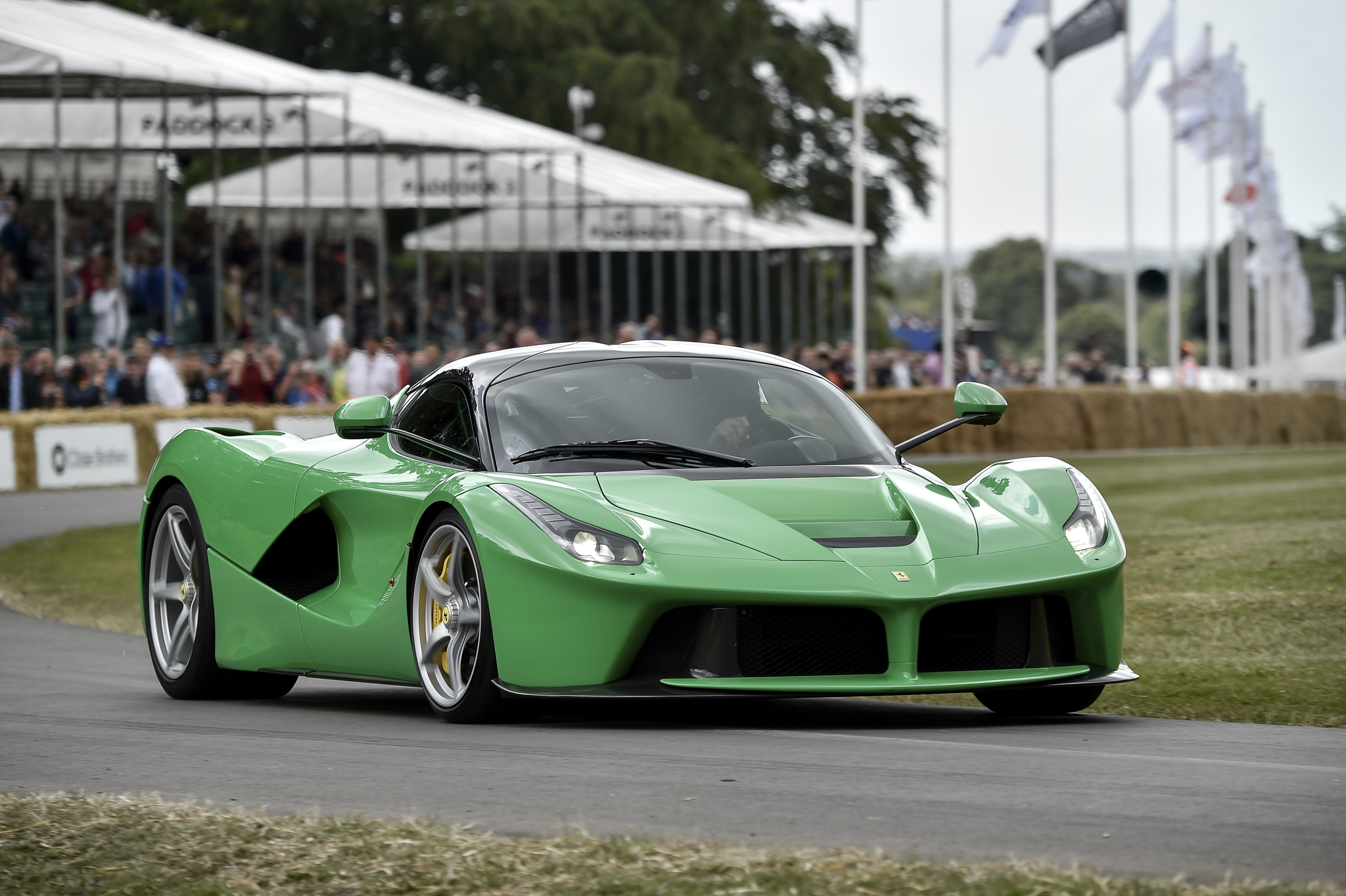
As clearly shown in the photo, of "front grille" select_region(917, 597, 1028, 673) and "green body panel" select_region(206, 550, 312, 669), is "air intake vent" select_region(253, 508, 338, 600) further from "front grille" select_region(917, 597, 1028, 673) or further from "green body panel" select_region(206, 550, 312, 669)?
"front grille" select_region(917, 597, 1028, 673)

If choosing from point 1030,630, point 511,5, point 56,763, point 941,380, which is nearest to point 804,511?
point 1030,630

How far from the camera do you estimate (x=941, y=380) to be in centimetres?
4447

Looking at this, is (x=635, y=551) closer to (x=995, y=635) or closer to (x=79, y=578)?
(x=995, y=635)

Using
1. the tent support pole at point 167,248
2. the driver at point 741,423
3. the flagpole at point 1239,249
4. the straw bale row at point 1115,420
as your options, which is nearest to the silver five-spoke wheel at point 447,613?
the driver at point 741,423

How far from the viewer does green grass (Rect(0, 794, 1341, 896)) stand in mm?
3922

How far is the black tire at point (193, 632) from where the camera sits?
8.16 metres

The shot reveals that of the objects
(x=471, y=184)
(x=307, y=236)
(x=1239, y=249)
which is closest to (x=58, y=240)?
(x=307, y=236)

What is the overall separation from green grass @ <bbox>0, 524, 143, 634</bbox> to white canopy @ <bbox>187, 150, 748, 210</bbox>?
15.8m

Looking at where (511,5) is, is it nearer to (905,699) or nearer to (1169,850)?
(905,699)

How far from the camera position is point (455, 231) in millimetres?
39125

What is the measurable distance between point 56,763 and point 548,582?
154 centimetres

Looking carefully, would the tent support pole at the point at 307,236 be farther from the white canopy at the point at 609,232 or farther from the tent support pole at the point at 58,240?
the white canopy at the point at 609,232

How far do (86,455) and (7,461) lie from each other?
1036 mm

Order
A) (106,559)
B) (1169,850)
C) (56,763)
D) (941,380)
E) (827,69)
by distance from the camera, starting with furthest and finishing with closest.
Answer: (827,69) < (941,380) < (106,559) < (56,763) < (1169,850)
